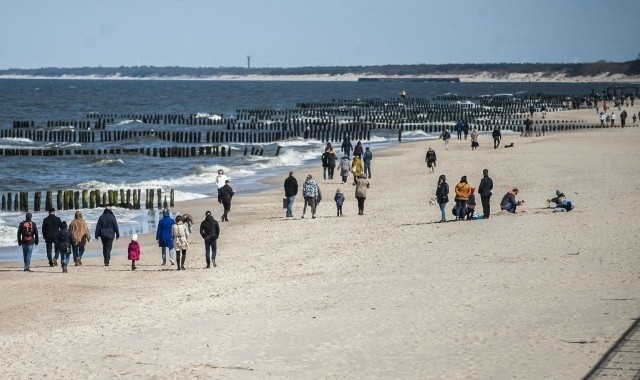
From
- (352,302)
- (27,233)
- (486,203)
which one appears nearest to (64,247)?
(27,233)

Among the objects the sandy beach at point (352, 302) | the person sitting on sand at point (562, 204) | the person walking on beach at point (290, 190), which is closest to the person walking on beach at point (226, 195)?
the sandy beach at point (352, 302)

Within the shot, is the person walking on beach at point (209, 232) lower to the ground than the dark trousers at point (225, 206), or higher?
higher

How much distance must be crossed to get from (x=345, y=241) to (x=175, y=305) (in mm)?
7355

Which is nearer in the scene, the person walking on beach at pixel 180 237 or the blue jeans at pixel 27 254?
the person walking on beach at pixel 180 237

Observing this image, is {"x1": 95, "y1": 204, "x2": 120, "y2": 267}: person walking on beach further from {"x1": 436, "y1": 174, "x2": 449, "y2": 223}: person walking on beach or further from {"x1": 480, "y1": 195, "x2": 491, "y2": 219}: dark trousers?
{"x1": 480, "y1": 195, "x2": 491, "y2": 219}: dark trousers

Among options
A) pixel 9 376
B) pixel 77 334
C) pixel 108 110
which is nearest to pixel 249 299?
pixel 77 334

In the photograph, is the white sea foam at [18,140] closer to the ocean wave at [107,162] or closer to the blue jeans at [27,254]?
the ocean wave at [107,162]

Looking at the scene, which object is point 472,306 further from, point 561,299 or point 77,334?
point 77,334

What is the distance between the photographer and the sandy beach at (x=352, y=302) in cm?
1388

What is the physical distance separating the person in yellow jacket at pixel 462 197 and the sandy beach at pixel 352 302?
21.3 inches

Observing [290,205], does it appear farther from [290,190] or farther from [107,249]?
[107,249]

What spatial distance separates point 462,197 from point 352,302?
954cm

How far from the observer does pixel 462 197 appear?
26156 millimetres

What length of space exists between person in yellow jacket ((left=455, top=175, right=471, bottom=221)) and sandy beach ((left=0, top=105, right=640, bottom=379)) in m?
0.54
